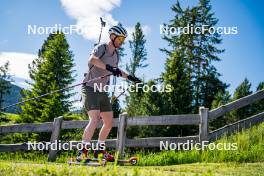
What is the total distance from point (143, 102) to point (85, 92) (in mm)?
18476

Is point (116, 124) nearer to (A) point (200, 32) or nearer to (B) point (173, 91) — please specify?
(B) point (173, 91)

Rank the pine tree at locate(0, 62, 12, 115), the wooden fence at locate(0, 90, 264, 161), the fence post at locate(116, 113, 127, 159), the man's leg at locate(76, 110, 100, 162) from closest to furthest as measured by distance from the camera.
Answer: the man's leg at locate(76, 110, 100, 162) → the wooden fence at locate(0, 90, 264, 161) → the fence post at locate(116, 113, 127, 159) → the pine tree at locate(0, 62, 12, 115)

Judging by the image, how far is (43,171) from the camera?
438 cm

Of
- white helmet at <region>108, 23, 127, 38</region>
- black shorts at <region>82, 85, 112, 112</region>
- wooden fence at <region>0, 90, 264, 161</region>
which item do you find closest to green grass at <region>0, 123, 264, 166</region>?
wooden fence at <region>0, 90, 264, 161</region>

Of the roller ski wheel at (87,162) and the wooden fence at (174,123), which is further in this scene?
the wooden fence at (174,123)

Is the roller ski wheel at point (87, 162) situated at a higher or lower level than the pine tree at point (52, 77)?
lower

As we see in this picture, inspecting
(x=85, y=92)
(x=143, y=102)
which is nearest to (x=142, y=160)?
(x=85, y=92)

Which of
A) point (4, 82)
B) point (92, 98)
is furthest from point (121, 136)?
point (4, 82)

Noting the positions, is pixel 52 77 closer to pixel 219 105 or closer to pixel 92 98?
pixel 219 105

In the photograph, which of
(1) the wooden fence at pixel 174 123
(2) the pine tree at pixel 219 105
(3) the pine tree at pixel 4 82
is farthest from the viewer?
(3) the pine tree at pixel 4 82

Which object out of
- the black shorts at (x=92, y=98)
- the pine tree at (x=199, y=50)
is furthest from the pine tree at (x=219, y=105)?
the black shorts at (x=92, y=98)

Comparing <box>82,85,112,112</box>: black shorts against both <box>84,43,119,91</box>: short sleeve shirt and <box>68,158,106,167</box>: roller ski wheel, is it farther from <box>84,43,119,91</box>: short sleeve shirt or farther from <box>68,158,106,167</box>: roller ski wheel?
A: <box>68,158,106,167</box>: roller ski wheel

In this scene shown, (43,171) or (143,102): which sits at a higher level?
(143,102)

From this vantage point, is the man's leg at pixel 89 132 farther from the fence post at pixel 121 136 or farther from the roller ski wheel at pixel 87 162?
the fence post at pixel 121 136
